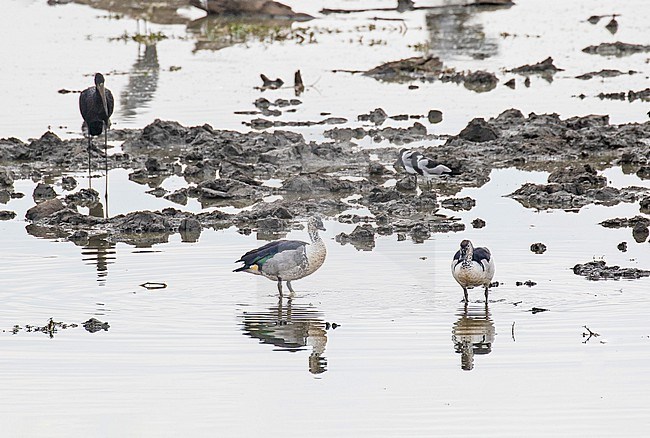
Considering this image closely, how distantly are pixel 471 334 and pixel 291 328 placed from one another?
1.46 meters

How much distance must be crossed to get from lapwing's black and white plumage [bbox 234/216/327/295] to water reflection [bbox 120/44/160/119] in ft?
35.7

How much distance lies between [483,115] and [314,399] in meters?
13.0

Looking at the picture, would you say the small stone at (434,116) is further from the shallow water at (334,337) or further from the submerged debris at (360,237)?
the submerged debris at (360,237)

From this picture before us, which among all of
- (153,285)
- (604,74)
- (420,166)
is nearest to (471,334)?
(153,285)

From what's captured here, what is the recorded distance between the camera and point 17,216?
15.7 meters

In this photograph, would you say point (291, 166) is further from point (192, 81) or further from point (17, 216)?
point (192, 81)

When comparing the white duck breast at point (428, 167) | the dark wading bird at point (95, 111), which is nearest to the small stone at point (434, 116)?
the white duck breast at point (428, 167)

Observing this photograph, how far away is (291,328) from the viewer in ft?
36.4

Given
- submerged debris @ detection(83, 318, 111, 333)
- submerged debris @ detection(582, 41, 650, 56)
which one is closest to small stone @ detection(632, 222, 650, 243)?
submerged debris @ detection(83, 318, 111, 333)

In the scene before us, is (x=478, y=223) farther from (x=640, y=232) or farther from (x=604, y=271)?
(x=604, y=271)

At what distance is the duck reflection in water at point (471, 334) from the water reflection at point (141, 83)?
39.9 ft

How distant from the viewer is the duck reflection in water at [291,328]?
411 inches

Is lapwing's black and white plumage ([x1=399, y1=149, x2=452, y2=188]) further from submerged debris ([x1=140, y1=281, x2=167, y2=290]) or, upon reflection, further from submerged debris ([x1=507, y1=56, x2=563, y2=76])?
submerged debris ([x1=507, y1=56, x2=563, y2=76])

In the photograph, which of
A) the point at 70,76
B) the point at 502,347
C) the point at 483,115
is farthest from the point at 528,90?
the point at 502,347
